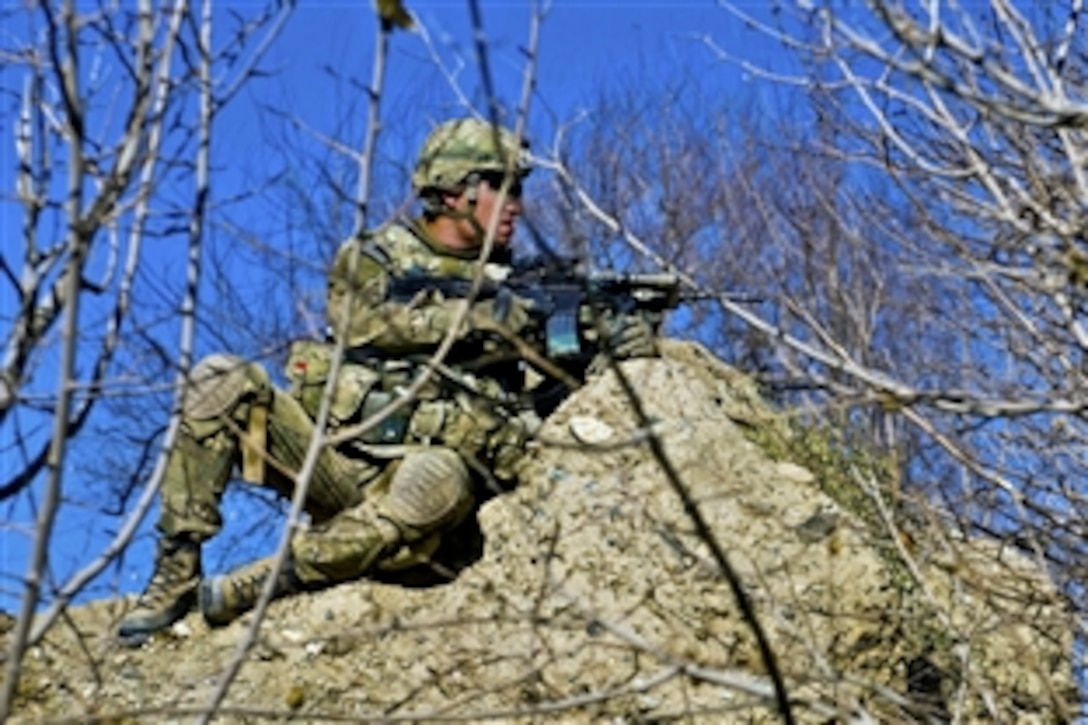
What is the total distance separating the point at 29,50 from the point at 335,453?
321 centimetres

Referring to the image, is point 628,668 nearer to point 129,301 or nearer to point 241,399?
point 241,399

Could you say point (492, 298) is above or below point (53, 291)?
above

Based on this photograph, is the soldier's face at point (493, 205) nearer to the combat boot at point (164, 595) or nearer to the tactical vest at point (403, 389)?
the tactical vest at point (403, 389)

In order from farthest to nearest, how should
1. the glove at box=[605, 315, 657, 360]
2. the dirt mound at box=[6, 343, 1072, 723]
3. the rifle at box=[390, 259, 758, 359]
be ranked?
the glove at box=[605, 315, 657, 360], the rifle at box=[390, 259, 758, 359], the dirt mound at box=[6, 343, 1072, 723]

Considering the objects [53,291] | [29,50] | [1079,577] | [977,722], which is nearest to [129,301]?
[53,291]

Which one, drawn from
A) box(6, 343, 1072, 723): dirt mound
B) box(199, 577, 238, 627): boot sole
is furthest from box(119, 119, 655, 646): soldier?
box(6, 343, 1072, 723): dirt mound

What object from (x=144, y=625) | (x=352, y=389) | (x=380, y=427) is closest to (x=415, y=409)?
(x=380, y=427)

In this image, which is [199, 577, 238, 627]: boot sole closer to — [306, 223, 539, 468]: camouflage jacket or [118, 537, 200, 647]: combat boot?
[118, 537, 200, 647]: combat boot

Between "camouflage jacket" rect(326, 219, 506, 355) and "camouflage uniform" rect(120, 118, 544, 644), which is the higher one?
"camouflage jacket" rect(326, 219, 506, 355)

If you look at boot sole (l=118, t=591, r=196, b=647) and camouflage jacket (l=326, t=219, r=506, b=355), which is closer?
camouflage jacket (l=326, t=219, r=506, b=355)

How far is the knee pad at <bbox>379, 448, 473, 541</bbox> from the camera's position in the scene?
19.9 feet

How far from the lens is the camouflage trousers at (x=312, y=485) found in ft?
19.5

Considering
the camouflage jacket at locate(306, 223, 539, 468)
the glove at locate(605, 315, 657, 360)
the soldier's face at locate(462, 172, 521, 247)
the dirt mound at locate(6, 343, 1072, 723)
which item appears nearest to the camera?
the dirt mound at locate(6, 343, 1072, 723)

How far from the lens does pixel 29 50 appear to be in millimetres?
3186
